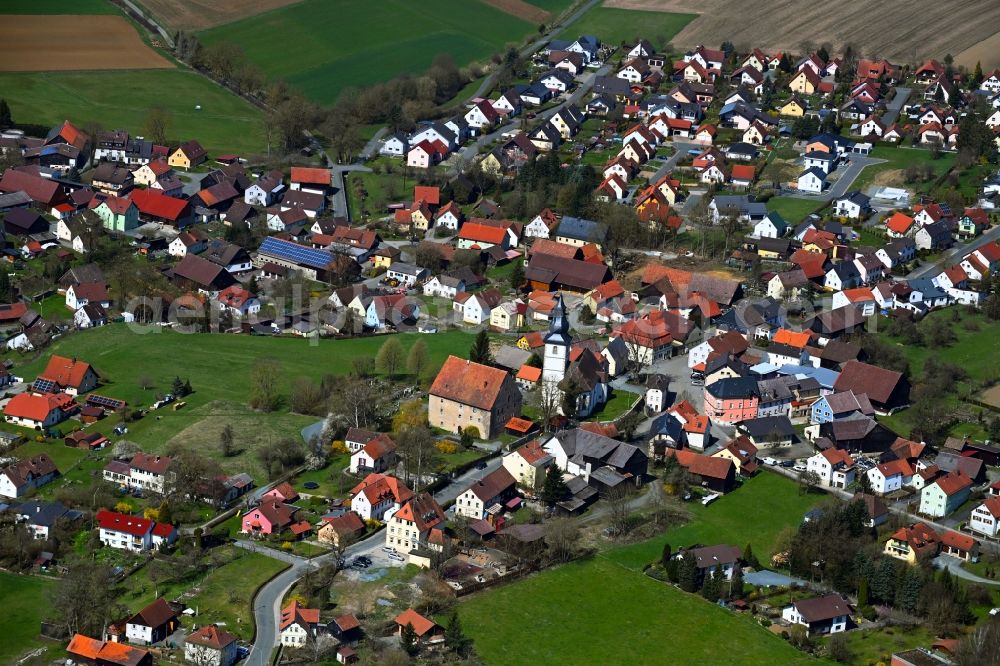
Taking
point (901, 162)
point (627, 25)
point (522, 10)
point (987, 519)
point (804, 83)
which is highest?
point (627, 25)

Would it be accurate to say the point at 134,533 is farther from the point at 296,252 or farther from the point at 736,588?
the point at 296,252

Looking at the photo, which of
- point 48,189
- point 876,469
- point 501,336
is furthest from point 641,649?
point 48,189

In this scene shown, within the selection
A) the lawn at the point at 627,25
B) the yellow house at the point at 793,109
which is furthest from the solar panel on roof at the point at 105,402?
the lawn at the point at 627,25

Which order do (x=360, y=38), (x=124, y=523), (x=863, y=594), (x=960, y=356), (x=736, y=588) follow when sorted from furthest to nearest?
(x=360, y=38)
(x=960, y=356)
(x=124, y=523)
(x=736, y=588)
(x=863, y=594)

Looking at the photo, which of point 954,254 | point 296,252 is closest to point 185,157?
point 296,252

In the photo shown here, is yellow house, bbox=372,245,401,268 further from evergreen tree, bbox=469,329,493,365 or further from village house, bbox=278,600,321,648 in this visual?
village house, bbox=278,600,321,648

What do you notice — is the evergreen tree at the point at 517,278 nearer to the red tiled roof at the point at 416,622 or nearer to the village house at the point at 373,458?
the village house at the point at 373,458

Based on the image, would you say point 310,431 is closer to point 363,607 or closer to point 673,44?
point 363,607
